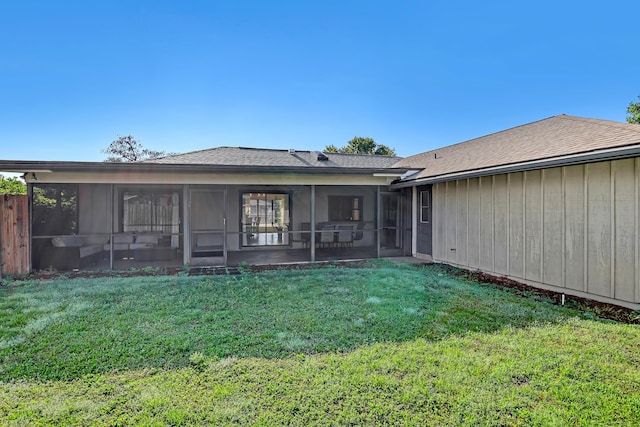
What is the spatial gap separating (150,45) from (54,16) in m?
2.60

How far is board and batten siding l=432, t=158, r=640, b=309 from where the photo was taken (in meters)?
5.09

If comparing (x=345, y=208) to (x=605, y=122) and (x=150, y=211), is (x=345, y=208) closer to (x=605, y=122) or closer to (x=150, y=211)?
(x=150, y=211)

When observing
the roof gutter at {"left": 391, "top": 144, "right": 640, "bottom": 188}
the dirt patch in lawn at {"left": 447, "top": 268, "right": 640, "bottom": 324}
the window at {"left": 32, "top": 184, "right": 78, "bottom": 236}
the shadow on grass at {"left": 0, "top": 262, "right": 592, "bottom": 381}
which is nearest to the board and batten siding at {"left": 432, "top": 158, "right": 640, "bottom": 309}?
the dirt patch in lawn at {"left": 447, "top": 268, "right": 640, "bottom": 324}

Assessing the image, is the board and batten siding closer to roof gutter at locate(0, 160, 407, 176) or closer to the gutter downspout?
the gutter downspout

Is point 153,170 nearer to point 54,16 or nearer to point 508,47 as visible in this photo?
point 54,16

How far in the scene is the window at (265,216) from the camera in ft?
38.5

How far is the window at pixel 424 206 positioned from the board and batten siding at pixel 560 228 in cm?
139

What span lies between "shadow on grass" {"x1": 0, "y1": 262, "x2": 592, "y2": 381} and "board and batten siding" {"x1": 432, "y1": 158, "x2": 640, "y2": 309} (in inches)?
40.3

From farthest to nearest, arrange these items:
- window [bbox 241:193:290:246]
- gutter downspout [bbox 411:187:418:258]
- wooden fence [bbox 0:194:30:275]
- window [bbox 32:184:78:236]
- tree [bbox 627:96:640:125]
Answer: tree [bbox 627:96:640:125], window [bbox 241:193:290:246], gutter downspout [bbox 411:187:418:258], window [bbox 32:184:78:236], wooden fence [bbox 0:194:30:275]

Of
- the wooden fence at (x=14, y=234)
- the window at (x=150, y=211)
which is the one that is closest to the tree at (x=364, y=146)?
the window at (x=150, y=211)

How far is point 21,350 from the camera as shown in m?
3.54

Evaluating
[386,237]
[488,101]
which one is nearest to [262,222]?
[386,237]

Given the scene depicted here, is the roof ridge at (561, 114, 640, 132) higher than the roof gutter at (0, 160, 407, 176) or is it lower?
higher

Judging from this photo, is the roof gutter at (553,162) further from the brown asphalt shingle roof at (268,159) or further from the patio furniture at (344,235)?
the patio furniture at (344,235)
